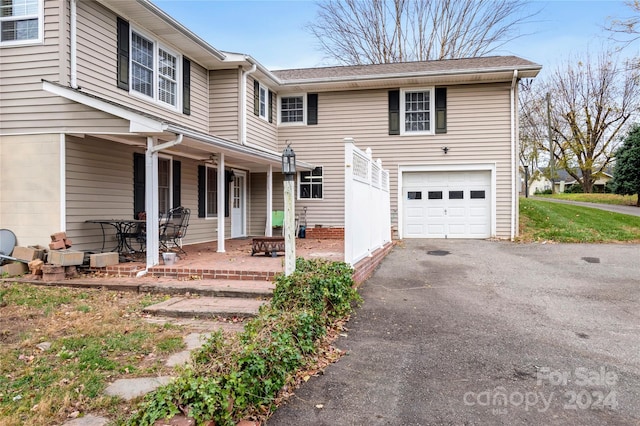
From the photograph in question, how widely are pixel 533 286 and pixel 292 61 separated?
25577 mm

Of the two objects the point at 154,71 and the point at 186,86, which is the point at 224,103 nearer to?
the point at 186,86

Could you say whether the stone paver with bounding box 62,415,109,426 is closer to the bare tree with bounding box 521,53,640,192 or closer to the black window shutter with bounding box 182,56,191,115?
the black window shutter with bounding box 182,56,191,115

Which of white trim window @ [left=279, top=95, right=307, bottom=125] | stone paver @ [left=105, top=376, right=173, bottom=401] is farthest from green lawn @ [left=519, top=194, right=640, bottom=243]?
stone paver @ [left=105, top=376, right=173, bottom=401]

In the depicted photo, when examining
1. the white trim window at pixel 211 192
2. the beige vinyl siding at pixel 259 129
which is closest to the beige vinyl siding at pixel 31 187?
the white trim window at pixel 211 192

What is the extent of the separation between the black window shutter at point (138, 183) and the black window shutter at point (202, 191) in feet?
7.32

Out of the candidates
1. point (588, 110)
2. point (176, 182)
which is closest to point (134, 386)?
point (176, 182)

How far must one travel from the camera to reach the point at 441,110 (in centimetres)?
1312

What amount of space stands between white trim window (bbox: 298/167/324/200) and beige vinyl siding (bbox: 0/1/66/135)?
7.90 metres

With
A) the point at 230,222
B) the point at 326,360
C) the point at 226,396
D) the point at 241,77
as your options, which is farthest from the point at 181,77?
the point at 226,396

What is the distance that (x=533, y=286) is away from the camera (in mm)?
6832

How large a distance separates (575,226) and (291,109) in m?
9.81

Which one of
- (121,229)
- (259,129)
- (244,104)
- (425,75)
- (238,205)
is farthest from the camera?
(238,205)

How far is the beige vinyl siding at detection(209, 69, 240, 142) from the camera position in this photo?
11586mm

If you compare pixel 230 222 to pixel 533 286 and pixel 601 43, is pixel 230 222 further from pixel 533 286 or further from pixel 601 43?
pixel 601 43
